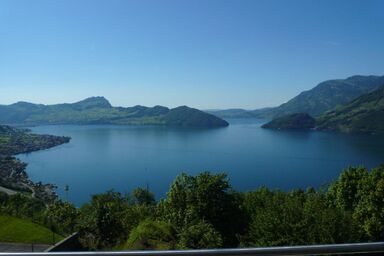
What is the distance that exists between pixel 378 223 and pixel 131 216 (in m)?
18.5

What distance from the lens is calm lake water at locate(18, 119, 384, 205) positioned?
9247 cm

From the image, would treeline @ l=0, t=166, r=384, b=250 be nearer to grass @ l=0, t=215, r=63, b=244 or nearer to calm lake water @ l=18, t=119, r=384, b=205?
grass @ l=0, t=215, r=63, b=244

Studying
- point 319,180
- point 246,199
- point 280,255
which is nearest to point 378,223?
point 246,199

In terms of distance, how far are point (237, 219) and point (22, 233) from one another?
14858mm

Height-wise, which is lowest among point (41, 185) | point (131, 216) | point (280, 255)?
point (41, 185)

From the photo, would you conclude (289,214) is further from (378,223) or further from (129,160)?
(129,160)

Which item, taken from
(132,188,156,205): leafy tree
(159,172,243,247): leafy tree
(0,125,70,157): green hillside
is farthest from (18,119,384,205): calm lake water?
(159,172,243,247): leafy tree

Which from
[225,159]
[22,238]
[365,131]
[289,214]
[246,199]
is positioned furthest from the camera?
[365,131]

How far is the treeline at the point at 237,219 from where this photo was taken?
19.2m

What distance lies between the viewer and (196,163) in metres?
116

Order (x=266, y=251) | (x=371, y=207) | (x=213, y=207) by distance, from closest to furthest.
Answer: (x=266, y=251) → (x=213, y=207) → (x=371, y=207)

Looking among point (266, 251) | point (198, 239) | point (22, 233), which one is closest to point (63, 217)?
point (22, 233)

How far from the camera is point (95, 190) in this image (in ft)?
299

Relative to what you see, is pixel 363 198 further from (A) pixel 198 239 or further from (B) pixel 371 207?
(A) pixel 198 239
